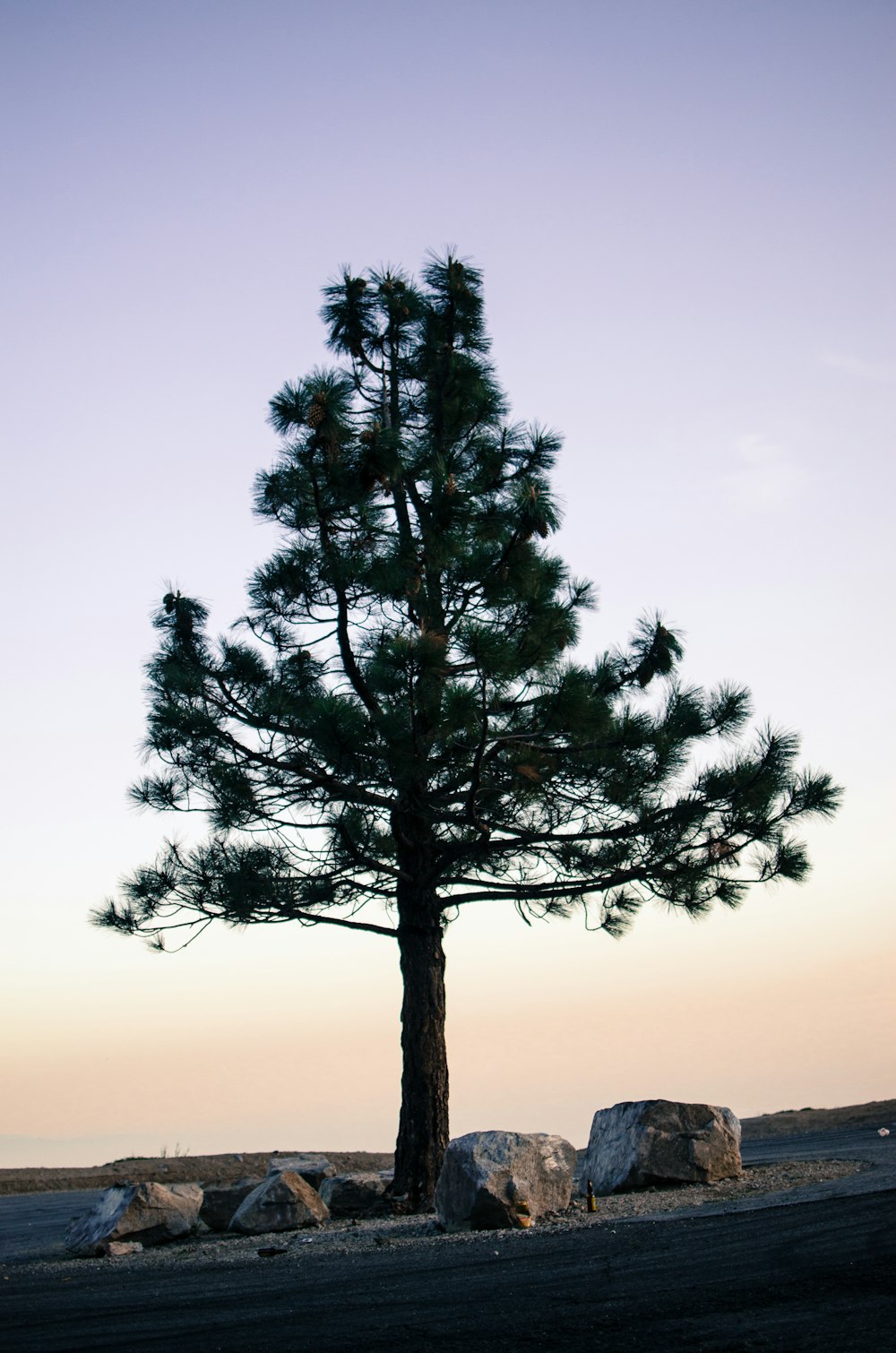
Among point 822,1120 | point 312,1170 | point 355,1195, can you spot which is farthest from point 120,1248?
point 822,1120

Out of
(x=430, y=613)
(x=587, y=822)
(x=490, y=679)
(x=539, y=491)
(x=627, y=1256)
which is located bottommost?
(x=627, y=1256)

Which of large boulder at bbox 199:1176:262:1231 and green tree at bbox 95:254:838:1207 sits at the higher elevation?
green tree at bbox 95:254:838:1207

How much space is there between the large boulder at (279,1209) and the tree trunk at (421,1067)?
0.91m

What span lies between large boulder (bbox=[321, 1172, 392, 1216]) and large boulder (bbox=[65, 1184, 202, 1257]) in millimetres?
1441

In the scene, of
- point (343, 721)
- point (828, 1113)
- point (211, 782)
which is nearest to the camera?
point (343, 721)

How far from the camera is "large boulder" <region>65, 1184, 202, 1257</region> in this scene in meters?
10.4

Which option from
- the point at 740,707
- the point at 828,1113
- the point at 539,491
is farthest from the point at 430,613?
the point at 828,1113

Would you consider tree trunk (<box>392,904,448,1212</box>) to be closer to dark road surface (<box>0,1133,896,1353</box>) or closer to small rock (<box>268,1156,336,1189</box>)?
small rock (<box>268,1156,336,1189</box>)

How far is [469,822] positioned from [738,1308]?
6.80 meters

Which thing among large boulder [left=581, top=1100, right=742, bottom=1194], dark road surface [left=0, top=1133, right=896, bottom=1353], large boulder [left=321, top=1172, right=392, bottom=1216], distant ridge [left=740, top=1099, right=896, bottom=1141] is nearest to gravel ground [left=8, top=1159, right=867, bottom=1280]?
large boulder [left=581, top=1100, right=742, bottom=1194]

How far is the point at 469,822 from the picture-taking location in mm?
11453

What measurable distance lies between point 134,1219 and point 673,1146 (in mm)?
5098

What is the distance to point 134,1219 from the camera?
1053 cm

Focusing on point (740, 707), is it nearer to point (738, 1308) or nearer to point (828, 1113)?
point (738, 1308)
